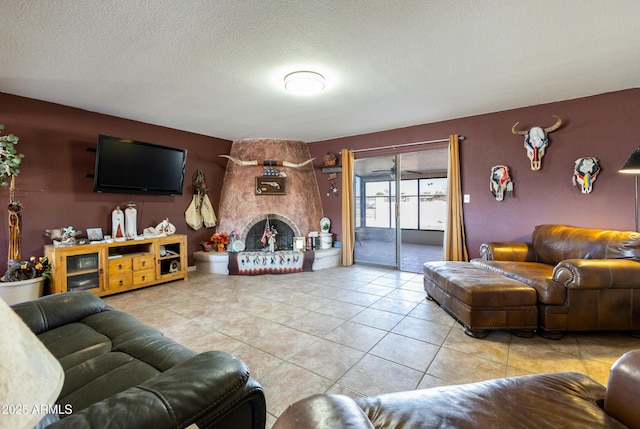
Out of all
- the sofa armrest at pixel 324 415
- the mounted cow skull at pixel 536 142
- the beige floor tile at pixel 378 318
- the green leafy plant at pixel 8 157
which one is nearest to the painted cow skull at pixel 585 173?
the mounted cow skull at pixel 536 142

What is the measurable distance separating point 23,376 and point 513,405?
140cm

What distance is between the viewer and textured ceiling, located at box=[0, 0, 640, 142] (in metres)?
1.86

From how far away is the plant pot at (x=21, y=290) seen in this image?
9.37 ft

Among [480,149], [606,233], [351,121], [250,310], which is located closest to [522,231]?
[606,233]

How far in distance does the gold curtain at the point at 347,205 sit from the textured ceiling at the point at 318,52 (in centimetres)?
151

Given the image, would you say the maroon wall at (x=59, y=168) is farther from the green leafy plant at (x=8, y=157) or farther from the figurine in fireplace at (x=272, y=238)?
the figurine in fireplace at (x=272, y=238)

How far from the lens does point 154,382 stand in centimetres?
89

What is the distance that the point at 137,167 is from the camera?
3.86 meters

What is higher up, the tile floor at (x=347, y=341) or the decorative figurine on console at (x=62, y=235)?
the decorative figurine on console at (x=62, y=235)

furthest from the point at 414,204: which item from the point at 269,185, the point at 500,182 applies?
the point at 269,185

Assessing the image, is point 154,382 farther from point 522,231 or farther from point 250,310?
point 522,231

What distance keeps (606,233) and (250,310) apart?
12.6 ft

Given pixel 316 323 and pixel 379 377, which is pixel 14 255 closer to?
pixel 316 323

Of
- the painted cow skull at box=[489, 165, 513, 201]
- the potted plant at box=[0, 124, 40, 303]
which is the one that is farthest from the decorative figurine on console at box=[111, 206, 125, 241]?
the painted cow skull at box=[489, 165, 513, 201]
